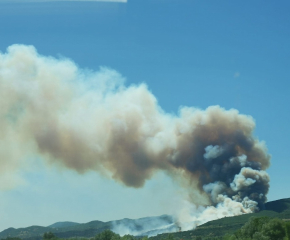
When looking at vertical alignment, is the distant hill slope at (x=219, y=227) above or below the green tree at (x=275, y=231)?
above

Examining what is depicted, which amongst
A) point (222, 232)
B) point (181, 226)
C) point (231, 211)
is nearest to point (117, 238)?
point (222, 232)

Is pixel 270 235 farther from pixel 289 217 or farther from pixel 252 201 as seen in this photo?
pixel 289 217

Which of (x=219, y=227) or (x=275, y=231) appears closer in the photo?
(x=275, y=231)

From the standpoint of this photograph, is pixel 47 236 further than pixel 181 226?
No

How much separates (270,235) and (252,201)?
92.2 metres

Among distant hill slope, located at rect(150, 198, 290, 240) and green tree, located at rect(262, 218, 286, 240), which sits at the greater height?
distant hill slope, located at rect(150, 198, 290, 240)

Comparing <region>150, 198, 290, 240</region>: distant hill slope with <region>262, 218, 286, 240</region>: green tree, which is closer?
<region>262, 218, 286, 240</region>: green tree

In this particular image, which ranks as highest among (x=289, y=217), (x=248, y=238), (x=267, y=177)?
(x=267, y=177)

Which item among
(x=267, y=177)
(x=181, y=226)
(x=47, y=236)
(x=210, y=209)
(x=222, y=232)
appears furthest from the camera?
(x=181, y=226)

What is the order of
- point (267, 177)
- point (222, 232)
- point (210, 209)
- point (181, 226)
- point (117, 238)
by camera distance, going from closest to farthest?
point (117, 238) → point (222, 232) → point (267, 177) → point (210, 209) → point (181, 226)

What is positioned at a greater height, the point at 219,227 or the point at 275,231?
the point at 219,227

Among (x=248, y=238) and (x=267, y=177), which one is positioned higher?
(x=267, y=177)

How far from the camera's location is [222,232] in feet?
519

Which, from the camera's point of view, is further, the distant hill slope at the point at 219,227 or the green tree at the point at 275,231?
the distant hill slope at the point at 219,227
